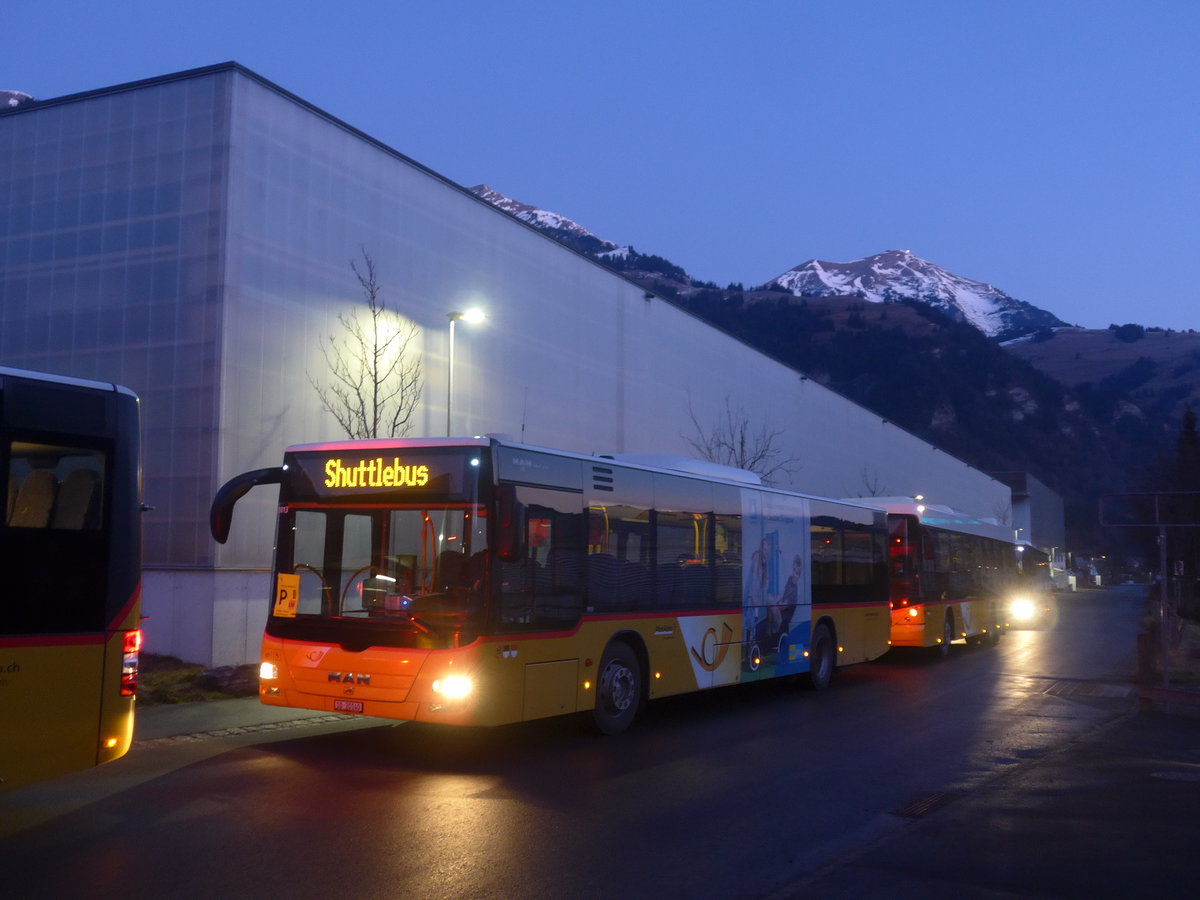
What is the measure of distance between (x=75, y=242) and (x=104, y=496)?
14423mm

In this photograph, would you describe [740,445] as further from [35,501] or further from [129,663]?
[35,501]

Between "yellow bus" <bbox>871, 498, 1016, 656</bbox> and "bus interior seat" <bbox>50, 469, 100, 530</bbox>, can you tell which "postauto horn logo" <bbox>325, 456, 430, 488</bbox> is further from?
"yellow bus" <bbox>871, 498, 1016, 656</bbox>

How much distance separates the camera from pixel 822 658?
17469 millimetres

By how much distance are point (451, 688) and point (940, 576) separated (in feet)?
54.0

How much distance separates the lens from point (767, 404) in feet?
151

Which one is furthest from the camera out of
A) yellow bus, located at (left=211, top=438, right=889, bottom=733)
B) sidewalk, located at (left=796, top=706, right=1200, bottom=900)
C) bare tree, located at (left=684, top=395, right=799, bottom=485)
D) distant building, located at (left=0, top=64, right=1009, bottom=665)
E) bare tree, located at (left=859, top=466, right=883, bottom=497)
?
bare tree, located at (left=859, top=466, right=883, bottom=497)

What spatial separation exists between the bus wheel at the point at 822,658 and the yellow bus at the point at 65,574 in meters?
11.6

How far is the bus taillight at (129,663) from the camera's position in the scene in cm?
743

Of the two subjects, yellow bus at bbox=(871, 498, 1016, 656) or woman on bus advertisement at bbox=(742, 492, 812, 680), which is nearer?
woman on bus advertisement at bbox=(742, 492, 812, 680)

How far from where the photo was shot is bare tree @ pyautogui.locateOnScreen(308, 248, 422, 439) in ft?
67.3

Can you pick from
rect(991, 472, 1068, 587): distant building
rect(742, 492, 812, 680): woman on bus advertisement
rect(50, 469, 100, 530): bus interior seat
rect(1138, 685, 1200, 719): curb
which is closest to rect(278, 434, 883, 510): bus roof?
rect(742, 492, 812, 680): woman on bus advertisement

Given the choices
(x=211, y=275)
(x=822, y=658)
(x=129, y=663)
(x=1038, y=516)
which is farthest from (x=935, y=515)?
(x=1038, y=516)

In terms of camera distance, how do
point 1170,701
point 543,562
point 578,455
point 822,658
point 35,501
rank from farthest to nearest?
1. point 822,658
2. point 1170,701
3. point 578,455
4. point 543,562
5. point 35,501

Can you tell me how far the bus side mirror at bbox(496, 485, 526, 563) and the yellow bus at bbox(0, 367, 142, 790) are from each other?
3407 millimetres
